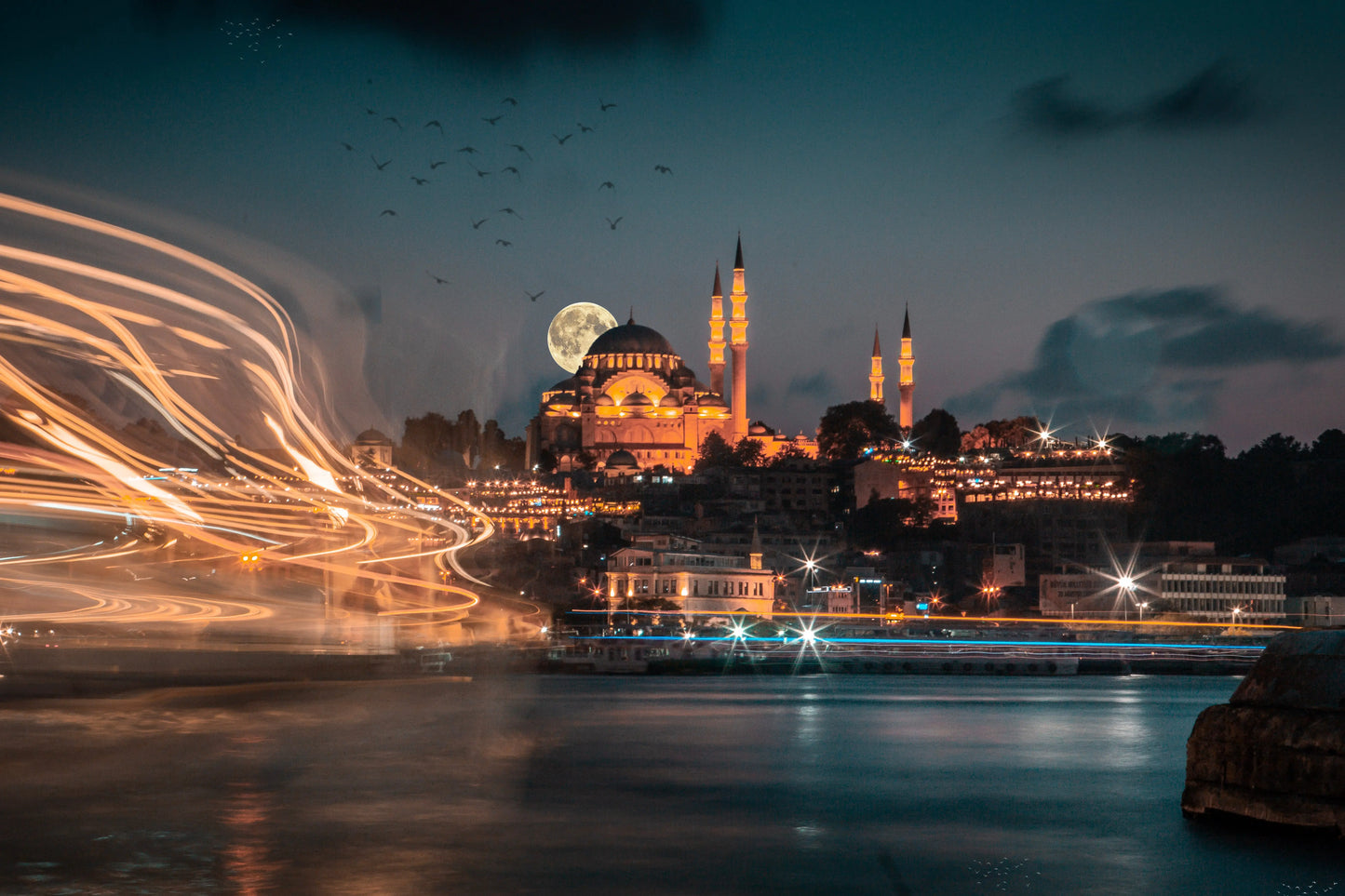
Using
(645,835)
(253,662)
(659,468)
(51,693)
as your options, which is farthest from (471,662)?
(659,468)

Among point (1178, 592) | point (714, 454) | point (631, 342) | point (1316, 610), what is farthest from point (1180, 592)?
point (631, 342)

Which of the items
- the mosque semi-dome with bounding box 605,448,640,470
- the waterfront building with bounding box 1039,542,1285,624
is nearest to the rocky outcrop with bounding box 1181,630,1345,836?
the waterfront building with bounding box 1039,542,1285,624

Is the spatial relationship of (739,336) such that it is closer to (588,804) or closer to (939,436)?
(939,436)

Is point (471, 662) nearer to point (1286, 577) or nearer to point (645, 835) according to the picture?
point (645, 835)

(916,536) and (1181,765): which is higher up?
(916,536)

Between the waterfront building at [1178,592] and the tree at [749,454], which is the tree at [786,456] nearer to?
the tree at [749,454]

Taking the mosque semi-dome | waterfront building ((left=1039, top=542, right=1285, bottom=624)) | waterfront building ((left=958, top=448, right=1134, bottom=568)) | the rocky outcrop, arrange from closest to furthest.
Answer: the rocky outcrop, waterfront building ((left=1039, top=542, right=1285, bottom=624)), waterfront building ((left=958, top=448, right=1134, bottom=568)), the mosque semi-dome

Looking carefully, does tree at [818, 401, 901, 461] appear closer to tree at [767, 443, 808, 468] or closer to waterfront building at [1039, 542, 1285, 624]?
tree at [767, 443, 808, 468]
